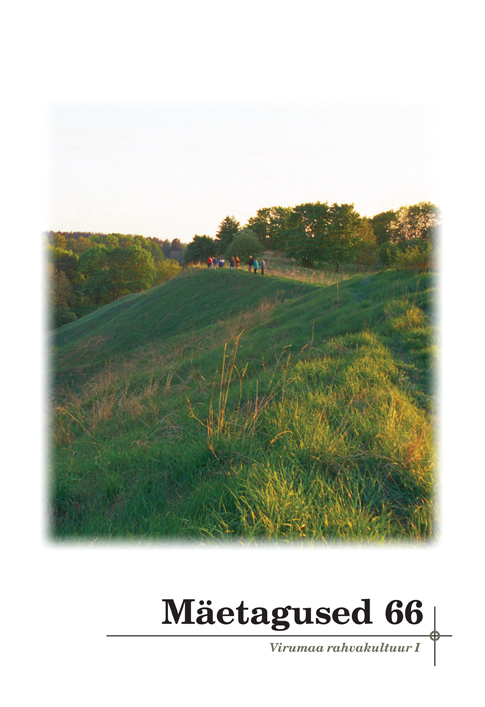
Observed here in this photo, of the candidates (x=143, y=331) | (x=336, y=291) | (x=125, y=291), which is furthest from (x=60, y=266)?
(x=336, y=291)

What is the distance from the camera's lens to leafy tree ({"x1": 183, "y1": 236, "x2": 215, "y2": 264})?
58.7m

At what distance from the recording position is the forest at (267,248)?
4697 cm

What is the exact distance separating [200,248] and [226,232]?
5.58 m

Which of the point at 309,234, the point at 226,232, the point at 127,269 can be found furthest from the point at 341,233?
the point at 127,269

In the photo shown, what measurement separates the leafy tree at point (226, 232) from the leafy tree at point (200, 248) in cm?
126

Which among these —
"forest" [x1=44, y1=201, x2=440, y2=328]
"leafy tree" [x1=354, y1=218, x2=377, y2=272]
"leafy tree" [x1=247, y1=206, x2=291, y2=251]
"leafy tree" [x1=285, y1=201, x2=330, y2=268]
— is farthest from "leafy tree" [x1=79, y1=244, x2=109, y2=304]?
"leafy tree" [x1=354, y1=218, x2=377, y2=272]

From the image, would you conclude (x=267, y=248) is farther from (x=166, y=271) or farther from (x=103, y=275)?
(x=103, y=275)

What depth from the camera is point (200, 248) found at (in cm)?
5881

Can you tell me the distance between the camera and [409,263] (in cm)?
1034

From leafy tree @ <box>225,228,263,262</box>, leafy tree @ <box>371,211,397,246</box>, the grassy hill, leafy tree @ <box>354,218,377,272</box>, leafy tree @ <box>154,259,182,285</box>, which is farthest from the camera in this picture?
leafy tree @ <box>154,259,182,285</box>

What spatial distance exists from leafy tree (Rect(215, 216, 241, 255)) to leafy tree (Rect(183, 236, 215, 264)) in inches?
49.5

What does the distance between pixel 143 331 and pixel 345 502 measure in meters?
23.3

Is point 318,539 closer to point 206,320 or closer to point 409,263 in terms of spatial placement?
point 409,263

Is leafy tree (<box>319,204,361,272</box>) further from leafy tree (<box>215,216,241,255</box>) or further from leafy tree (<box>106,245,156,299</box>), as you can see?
leafy tree (<box>106,245,156,299</box>)
